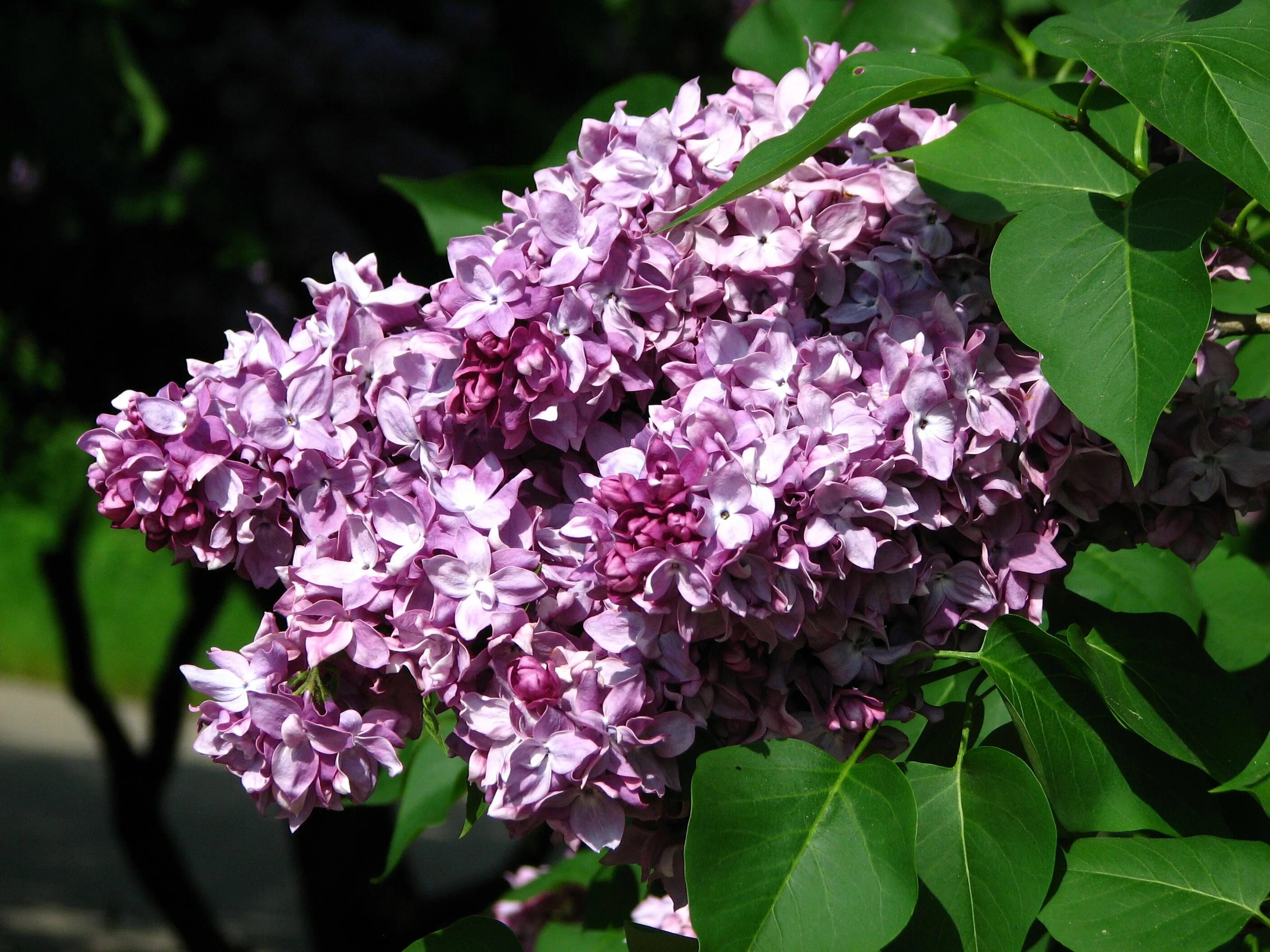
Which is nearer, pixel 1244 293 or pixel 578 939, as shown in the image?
pixel 1244 293

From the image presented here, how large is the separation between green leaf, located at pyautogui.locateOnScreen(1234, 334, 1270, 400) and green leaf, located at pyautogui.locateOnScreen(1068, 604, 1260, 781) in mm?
340

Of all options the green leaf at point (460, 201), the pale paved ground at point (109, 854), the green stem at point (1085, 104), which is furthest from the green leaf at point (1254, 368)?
the pale paved ground at point (109, 854)

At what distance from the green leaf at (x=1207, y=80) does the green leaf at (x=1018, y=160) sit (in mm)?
69

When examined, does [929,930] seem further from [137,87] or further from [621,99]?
[137,87]

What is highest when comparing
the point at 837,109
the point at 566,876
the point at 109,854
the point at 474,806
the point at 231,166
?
the point at 837,109

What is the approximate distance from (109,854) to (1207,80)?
23.4 feet

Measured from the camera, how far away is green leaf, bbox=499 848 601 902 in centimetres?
125

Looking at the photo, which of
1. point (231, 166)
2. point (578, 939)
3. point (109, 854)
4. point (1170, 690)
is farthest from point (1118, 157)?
point (109, 854)

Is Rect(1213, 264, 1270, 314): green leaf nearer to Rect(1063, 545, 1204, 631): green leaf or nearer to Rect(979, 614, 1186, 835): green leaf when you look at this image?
Rect(1063, 545, 1204, 631): green leaf

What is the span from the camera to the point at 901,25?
3.90 ft

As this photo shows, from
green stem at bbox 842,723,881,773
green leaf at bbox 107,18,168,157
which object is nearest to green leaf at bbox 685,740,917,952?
green stem at bbox 842,723,881,773

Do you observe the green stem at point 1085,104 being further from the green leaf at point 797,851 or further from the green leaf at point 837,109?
the green leaf at point 797,851

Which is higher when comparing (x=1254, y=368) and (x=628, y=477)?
(x=628, y=477)

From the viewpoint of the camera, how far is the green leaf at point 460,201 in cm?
112
